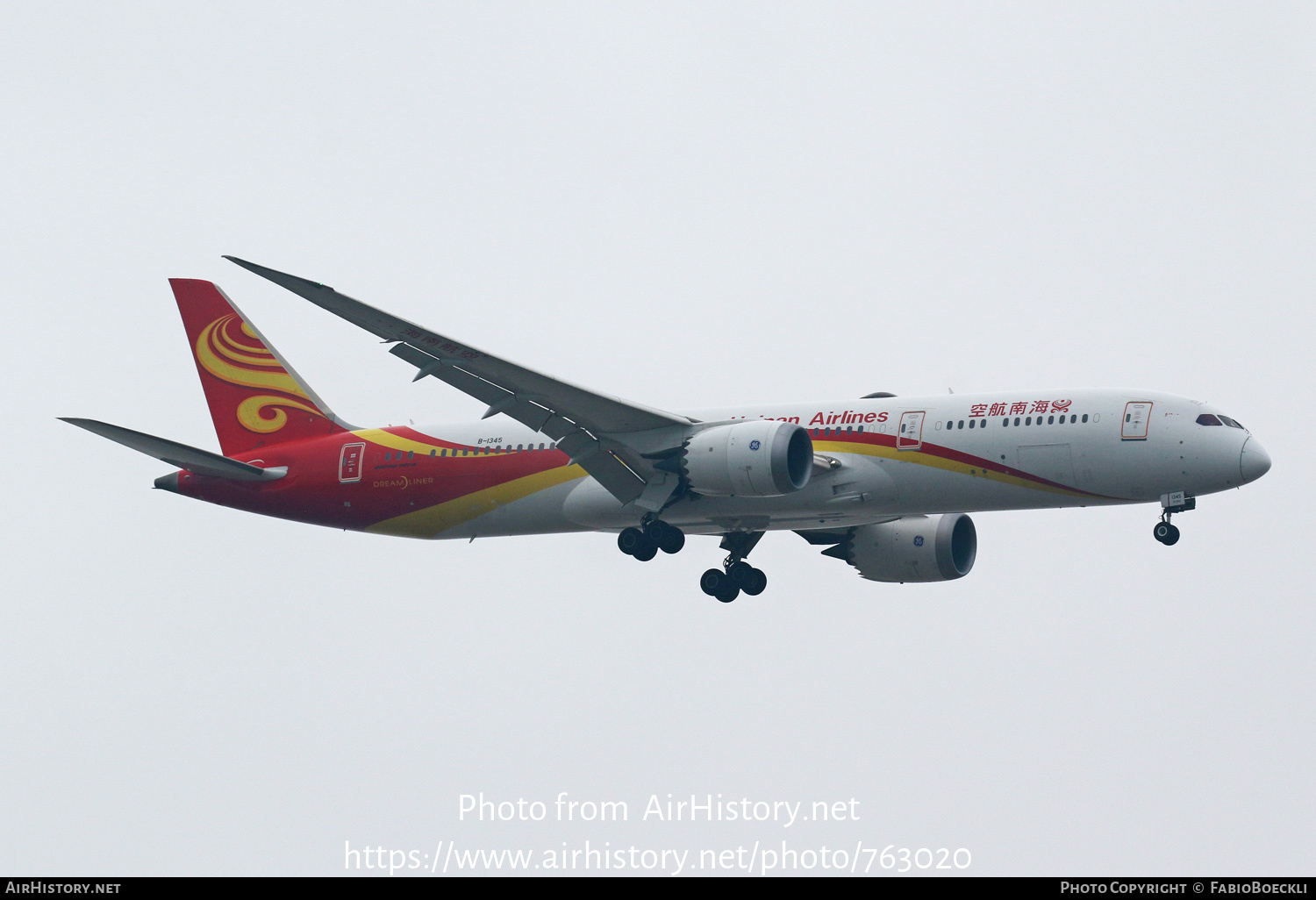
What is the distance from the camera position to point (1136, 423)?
33031 mm

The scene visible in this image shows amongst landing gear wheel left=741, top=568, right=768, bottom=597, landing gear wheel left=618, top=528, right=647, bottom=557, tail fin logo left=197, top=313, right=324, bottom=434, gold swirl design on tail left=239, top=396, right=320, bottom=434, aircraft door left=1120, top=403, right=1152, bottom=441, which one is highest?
tail fin logo left=197, top=313, right=324, bottom=434

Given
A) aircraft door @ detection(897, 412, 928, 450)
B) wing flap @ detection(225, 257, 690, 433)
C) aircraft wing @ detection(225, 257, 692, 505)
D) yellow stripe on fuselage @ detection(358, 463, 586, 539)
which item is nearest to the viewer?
wing flap @ detection(225, 257, 690, 433)

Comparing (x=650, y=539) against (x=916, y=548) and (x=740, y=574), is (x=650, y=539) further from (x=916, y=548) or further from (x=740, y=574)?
(x=916, y=548)

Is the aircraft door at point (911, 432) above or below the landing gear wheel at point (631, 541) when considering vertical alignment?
above

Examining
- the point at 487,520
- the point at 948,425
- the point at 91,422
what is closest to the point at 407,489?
the point at 487,520

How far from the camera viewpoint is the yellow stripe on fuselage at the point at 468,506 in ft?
124

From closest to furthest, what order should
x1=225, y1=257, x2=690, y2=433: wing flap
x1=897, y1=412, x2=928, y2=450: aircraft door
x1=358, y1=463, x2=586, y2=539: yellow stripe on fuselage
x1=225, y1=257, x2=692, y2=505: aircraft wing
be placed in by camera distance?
x1=225, y1=257, x2=690, y2=433: wing flap
x1=225, y1=257, x2=692, y2=505: aircraft wing
x1=897, y1=412, x2=928, y2=450: aircraft door
x1=358, y1=463, x2=586, y2=539: yellow stripe on fuselage

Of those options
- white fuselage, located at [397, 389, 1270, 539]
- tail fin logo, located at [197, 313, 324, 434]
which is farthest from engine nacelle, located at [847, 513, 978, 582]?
tail fin logo, located at [197, 313, 324, 434]

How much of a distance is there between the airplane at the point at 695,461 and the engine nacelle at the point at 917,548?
49 millimetres

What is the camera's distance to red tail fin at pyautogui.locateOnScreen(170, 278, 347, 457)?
42031 millimetres

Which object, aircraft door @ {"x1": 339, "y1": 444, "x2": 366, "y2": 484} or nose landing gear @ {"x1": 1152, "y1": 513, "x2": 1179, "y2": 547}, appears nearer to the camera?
nose landing gear @ {"x1": 1152, "y1": 513, "x2": 1179, "y2": 547}

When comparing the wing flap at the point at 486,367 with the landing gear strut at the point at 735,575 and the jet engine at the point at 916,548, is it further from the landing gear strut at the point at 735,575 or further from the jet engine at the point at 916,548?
the jet engine at the point at 916,548

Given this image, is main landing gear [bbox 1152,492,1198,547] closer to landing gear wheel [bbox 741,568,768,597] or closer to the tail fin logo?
landing gear wheel [bbox 741,568,768,597]

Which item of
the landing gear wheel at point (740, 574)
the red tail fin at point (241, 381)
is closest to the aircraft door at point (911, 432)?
the landing gear wheel at point (740, 574)
